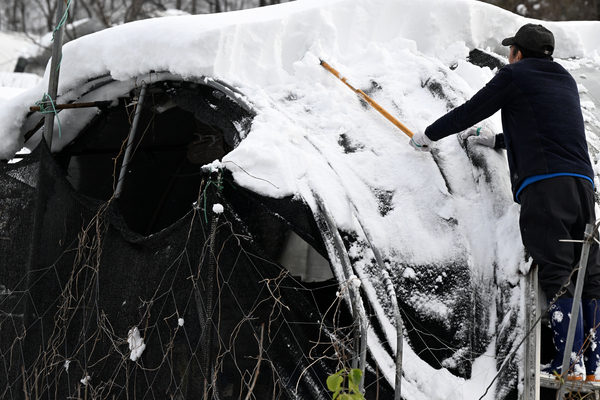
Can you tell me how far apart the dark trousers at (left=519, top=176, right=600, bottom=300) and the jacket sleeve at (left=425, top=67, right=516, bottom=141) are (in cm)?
48

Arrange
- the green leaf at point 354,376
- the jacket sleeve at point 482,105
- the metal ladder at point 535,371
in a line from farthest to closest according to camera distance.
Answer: the jacket sleeve at point 482,105
the metal ladder at point 535,371
the green leaf at point 354,376

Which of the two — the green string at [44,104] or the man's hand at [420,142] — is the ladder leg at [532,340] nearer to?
the man's hand at [420,142]

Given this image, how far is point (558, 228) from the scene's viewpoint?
249 centimetres

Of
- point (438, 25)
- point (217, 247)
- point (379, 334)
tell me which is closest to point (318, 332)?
point (379, 334)

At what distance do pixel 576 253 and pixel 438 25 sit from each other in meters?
2.15

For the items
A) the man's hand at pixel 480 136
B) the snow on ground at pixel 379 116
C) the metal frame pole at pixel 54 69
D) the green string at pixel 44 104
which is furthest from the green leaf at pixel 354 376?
the green string at pixel 44 104

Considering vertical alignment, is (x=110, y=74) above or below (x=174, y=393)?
above

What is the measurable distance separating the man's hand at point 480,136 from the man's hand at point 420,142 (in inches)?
10.9

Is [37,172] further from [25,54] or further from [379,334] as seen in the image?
[25,54]

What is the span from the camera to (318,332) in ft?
7.98

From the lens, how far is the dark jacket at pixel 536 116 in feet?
8.55

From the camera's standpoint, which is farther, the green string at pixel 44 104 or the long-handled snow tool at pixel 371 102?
the green string at pixel 44 104

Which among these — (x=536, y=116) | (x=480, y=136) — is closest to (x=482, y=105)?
(x=536, y=116)

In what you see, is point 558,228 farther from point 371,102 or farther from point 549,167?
point 371,102
